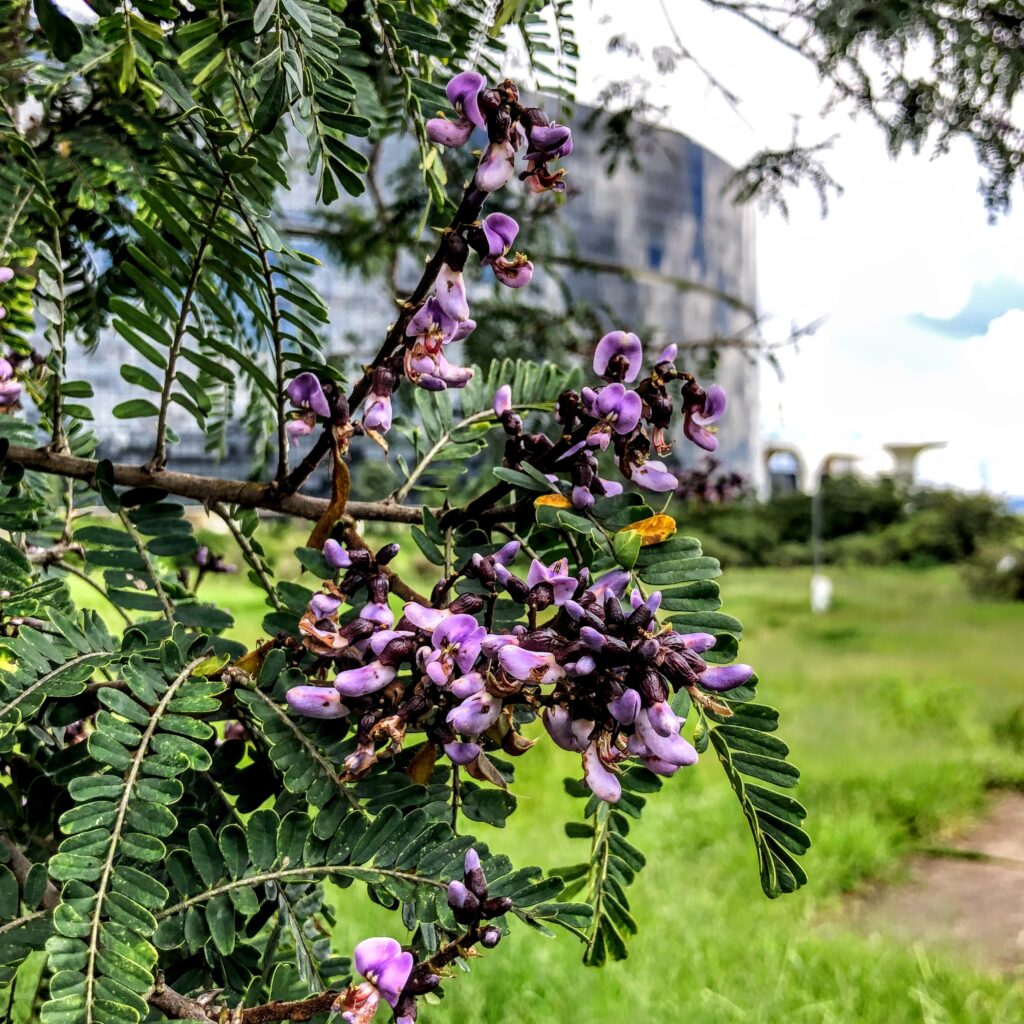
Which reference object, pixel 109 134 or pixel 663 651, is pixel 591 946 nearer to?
pixel 663 651

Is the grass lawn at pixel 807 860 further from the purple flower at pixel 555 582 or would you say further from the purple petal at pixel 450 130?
the purple petal at pixel 450 130

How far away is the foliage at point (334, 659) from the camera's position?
0.27m

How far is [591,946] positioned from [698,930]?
1.40 meters

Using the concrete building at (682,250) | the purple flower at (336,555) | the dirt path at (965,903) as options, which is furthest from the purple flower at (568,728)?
the concrete building at (682,250)

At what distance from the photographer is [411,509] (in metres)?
0.40

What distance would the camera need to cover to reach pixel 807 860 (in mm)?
2051

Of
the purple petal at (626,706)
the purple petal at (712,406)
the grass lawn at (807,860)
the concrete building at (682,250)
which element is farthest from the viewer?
the concrete building at (682,250)

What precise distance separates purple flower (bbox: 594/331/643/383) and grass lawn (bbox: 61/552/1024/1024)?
0.54 feet

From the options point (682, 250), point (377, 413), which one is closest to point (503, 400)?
point (377, 413)

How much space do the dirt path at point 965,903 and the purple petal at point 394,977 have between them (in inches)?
66.0

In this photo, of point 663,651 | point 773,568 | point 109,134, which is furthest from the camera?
point 773,568

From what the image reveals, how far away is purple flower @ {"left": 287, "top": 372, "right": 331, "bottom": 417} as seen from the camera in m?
0.36

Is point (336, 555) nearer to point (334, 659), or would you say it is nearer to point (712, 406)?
point (334, 659)

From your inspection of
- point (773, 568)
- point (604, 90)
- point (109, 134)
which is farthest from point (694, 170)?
point (109, 134)
